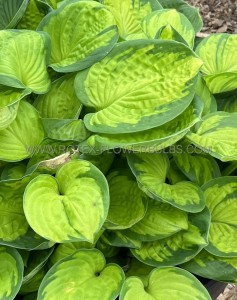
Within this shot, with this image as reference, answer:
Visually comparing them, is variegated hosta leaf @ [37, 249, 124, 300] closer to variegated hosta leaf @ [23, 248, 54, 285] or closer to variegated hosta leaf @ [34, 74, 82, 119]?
variegated hosta leaf @ [23, 248, 54, 285]

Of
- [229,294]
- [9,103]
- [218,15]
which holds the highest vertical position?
[9,103]

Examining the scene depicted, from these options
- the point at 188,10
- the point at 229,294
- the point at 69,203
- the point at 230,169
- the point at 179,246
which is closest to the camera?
the point at 69,203

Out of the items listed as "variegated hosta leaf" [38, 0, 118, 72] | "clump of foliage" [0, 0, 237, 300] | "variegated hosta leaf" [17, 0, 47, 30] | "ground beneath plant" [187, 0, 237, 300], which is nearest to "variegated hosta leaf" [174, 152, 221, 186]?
"clump of foliage" [0, 0, 237, 300]

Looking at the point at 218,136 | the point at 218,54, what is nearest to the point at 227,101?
the point at 218,54

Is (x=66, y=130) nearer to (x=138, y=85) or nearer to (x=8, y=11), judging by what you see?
(x=138, y=85)

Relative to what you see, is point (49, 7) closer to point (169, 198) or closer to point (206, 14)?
point (169, 198)

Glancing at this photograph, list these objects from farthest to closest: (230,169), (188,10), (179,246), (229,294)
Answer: (229,294), (188,10), (230,169), (179,246)

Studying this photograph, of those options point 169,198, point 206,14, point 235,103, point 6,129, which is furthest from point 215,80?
point 206,14
